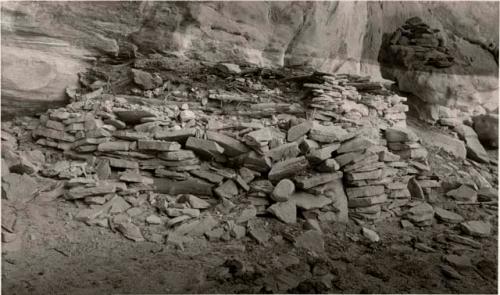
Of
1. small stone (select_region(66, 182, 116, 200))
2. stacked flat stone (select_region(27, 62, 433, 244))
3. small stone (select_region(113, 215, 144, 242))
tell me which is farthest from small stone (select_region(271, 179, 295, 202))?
small stone (select_region(66, 182, 116, 200))

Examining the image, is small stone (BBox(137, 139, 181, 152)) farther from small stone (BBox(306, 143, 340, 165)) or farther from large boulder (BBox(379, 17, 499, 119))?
large boulder (BBox(379, 17, 499, 119))

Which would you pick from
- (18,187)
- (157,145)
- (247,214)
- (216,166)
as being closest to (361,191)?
(247,214)

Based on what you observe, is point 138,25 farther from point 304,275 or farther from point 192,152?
point 304,275

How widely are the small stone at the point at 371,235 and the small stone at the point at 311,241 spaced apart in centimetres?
76

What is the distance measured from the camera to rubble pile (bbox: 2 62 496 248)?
4965 millimetres

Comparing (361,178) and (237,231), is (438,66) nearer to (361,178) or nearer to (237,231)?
(361,178)

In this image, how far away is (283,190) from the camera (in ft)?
17.6

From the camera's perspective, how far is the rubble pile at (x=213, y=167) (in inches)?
195

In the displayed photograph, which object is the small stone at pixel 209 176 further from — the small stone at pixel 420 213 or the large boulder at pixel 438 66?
the large boulder at pixel 438 66

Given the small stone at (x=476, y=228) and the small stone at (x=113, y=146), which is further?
the small stone at (x=476, y=228)

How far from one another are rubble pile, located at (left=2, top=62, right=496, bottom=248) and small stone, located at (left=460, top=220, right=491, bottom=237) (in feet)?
1.51

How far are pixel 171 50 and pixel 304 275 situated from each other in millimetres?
3968

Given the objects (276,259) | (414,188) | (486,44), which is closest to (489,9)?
A: (486,44)

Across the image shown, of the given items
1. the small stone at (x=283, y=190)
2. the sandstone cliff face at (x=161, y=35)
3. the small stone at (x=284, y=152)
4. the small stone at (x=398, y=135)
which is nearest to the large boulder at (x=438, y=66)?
the sandstone cliff face at (x=161, y=35)
